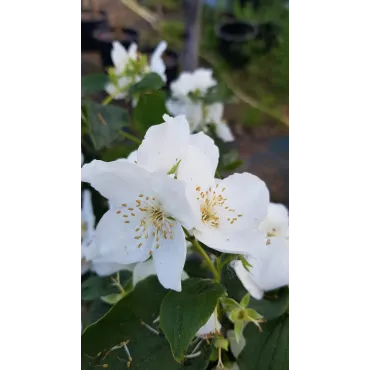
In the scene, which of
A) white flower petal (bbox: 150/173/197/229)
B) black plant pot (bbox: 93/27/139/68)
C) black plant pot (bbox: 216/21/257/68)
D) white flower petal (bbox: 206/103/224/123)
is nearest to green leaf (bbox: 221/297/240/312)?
white flower petal (bbox: 150/173/197/229)

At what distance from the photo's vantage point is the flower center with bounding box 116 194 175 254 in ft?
1.70

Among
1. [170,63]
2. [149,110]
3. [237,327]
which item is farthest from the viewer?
[170,63]

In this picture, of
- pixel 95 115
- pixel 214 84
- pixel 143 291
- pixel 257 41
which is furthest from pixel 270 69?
pixel 143 291

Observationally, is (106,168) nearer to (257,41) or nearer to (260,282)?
(260,282)

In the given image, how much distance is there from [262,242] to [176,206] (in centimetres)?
11

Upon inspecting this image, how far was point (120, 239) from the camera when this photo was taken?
55cm

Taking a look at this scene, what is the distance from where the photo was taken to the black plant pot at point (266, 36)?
2.73 m

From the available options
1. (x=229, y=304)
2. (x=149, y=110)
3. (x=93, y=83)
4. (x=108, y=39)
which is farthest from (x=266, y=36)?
(x=229, y=304)

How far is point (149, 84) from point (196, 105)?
7.6 inches

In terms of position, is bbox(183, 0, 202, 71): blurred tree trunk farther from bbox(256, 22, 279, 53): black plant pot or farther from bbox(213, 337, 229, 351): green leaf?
bbox(213, 337, 229, 351): green leaf

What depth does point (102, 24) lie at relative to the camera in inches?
87.1

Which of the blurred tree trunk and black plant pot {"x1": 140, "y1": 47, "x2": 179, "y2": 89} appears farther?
black plant pot {"x1": 140, "y1": 47, "x2": 179, "y2": 89}

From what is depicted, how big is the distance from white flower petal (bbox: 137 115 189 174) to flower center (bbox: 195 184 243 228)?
48mm

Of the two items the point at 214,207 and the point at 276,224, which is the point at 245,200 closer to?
the point at 214,207
